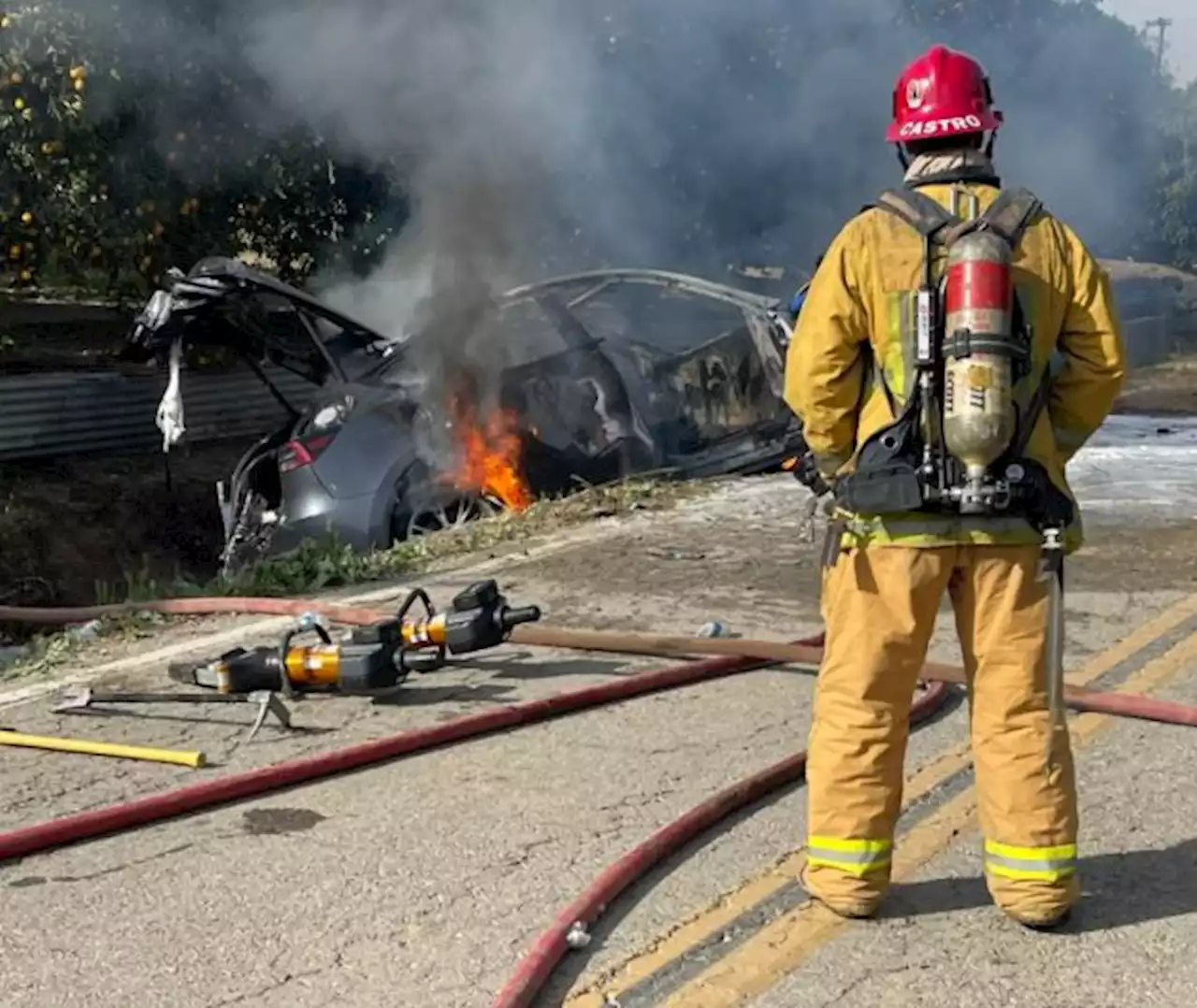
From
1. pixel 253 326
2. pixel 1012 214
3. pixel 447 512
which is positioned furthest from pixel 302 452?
pixel 1012 214

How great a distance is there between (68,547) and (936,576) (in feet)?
27.8

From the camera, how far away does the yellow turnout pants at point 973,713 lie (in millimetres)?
3406

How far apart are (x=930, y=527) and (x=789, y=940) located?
958mm

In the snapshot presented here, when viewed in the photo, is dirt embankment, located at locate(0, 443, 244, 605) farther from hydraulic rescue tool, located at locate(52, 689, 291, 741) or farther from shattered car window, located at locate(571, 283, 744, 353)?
hydraulic rescue tool, located at locate(52, 689, 291, 741)

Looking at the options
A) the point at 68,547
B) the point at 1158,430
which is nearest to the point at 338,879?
the point at 68,547

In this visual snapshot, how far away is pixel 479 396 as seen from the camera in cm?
851

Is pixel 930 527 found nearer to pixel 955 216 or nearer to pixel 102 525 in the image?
pixel 955 216

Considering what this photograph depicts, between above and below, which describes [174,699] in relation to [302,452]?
below

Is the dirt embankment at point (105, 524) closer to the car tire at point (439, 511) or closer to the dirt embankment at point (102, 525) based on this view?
the dirt embankment at point (102, 525)

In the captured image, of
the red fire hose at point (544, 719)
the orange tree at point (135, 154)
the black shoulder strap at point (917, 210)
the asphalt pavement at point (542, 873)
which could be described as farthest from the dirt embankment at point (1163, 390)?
the black shoulder strap at point (917, 210)

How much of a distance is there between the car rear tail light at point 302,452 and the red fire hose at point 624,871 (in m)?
4.14

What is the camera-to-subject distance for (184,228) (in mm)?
11867

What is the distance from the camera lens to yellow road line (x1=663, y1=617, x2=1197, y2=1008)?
10.7ft

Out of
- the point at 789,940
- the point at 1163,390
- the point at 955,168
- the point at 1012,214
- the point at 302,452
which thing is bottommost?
the point at 789,940
